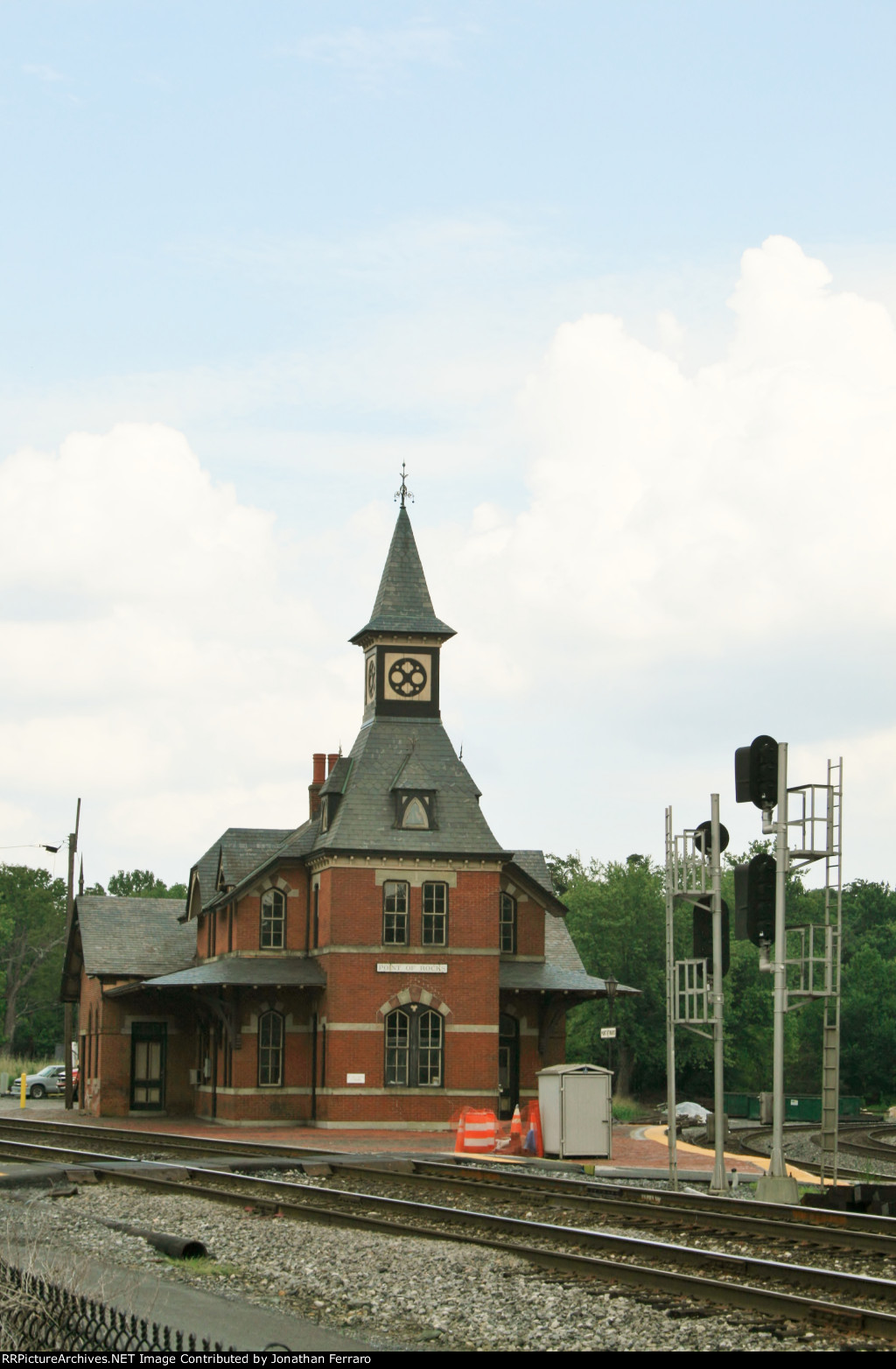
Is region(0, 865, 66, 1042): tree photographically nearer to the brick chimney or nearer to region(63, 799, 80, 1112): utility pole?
region(63, 799, 80, 1112): utility pole

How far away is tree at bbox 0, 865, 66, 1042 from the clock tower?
69.0 metres

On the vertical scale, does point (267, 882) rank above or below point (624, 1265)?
above

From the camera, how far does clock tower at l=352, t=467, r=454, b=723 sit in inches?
1608

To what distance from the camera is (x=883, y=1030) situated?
253 ft

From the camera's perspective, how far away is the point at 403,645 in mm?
41188

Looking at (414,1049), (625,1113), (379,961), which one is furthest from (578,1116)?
(625,1113)

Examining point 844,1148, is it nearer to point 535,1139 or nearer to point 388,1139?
point 535,1139

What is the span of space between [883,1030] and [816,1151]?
148 ft

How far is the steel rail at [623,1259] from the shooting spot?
11.3m

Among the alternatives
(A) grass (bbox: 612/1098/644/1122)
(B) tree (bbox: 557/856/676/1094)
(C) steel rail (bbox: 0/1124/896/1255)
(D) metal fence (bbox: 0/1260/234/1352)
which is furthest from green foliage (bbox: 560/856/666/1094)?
(D) metal fence (bbox: 0/1260/234/1352)

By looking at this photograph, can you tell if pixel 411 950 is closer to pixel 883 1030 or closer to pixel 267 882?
pixel 267 882

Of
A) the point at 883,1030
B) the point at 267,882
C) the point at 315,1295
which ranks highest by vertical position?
the point at 267,882
